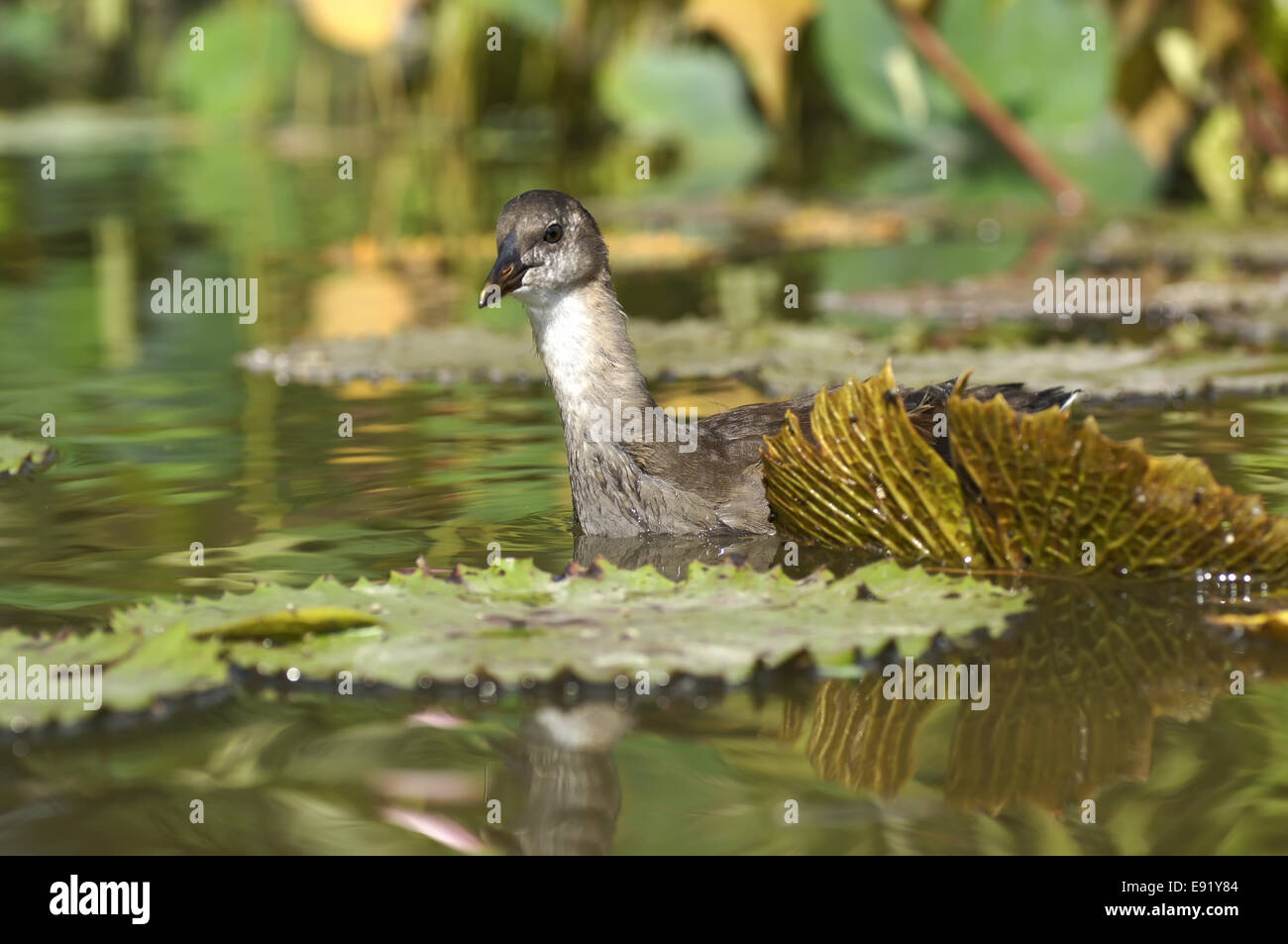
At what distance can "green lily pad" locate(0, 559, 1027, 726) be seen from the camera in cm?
351

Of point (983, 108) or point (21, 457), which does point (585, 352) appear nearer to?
point (21, 457)

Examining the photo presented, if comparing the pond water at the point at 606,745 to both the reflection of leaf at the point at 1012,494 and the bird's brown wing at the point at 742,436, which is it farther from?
the bird's brown wing at the point at 742,436

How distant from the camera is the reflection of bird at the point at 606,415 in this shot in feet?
16.4

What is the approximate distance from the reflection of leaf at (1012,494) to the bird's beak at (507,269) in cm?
84

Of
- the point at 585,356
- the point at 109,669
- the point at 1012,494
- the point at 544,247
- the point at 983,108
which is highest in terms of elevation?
the point at 983,108

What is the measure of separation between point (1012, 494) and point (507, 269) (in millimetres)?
1507

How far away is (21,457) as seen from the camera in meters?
5.93

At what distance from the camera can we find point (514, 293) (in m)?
5.01

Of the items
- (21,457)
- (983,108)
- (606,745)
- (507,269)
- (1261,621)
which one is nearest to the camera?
(606,745)

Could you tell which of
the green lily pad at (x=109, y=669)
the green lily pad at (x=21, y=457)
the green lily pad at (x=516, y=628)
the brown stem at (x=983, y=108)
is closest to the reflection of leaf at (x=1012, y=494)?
the green lily pad at (x=516, y=628)

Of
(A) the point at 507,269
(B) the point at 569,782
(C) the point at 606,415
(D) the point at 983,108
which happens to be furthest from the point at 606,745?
(D) the point at 983,108
